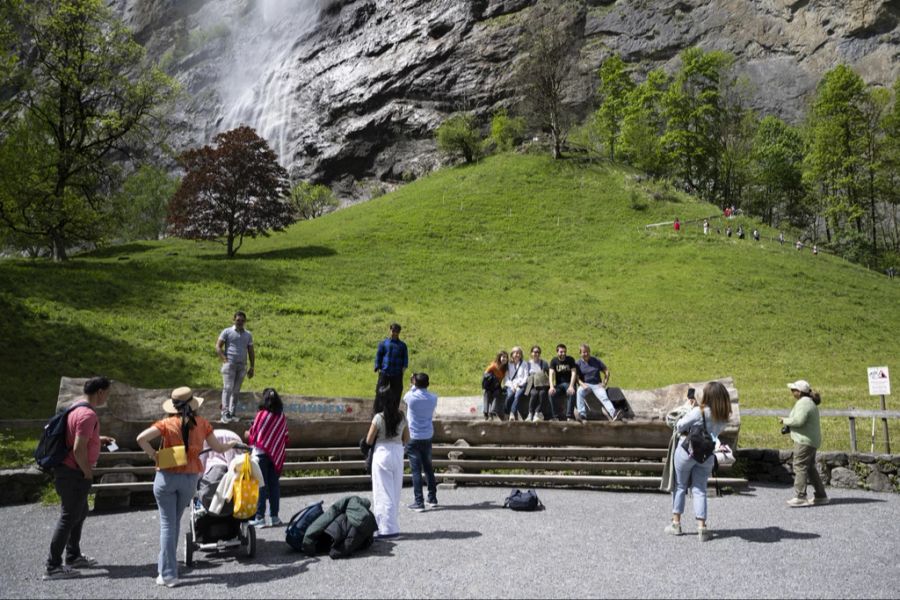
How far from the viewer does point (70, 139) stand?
116ft

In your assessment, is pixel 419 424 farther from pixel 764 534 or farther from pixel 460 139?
pixel 460 139

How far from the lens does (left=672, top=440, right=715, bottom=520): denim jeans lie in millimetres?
8484

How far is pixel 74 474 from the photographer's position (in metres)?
7.15

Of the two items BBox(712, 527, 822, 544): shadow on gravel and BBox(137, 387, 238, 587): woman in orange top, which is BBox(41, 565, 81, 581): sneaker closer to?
BBox(137, 387, 238, 587): woman in orange top

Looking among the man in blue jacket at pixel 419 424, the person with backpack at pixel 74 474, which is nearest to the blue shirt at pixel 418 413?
the man in blue jacket at pixel 419 424

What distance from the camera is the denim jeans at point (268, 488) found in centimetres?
912

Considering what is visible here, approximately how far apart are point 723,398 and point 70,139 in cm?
3759

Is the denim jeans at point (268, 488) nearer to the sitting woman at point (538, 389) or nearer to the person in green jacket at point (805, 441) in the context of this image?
the sitting woman at point (538, 389)

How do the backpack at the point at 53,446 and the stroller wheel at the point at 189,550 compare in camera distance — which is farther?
the stroller wheel at the point at 189,550

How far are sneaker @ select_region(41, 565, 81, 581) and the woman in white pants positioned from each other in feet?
11.6

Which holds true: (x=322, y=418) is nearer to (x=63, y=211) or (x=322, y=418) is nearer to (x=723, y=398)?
(x=723, y=398)

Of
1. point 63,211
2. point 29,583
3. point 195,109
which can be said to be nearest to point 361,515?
point 29,583

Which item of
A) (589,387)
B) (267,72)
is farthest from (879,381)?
(267,72)

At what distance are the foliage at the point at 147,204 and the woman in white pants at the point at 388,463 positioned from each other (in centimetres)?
7220
